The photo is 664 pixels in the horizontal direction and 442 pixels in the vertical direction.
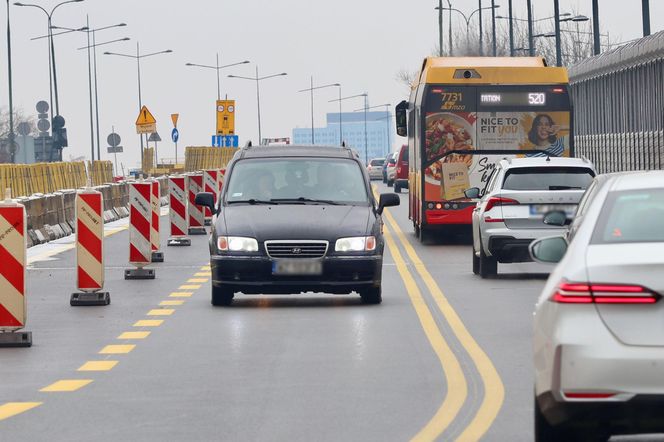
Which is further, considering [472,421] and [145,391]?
[145,391]

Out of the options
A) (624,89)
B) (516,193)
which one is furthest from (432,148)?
(624,89)

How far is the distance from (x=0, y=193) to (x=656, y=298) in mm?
29984

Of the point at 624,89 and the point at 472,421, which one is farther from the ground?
the point at 624,89

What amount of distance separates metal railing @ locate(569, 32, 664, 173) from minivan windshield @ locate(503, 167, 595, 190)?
14.2 meters

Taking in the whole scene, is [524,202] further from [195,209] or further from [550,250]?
[195,209]

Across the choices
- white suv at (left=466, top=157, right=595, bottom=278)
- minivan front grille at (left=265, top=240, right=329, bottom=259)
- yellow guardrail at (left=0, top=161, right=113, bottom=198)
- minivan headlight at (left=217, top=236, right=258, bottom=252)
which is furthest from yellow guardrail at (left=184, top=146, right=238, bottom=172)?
minivan front grille at (left=265, top=240, right=329, bottom=259)

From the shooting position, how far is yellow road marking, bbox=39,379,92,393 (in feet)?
38.4

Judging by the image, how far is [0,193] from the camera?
36219mm

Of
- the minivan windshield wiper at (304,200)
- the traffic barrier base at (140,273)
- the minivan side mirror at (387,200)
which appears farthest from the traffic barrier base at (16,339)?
the traffic barrier base at (140,273)

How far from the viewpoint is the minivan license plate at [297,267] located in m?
17.8

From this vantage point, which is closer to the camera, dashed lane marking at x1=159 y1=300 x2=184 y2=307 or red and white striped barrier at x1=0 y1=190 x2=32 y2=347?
red and white striped barrier at x1=0 y1=190 x2=32 y2=347

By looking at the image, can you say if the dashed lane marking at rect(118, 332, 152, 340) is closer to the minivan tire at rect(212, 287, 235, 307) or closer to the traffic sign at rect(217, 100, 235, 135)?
the minivan tire at rect(212, 287, 235, 307)

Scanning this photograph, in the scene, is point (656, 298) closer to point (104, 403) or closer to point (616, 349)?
point (616, 349)

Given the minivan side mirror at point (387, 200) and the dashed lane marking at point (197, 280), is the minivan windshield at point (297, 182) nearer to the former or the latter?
the minivan side mirror at point (387, 200)
